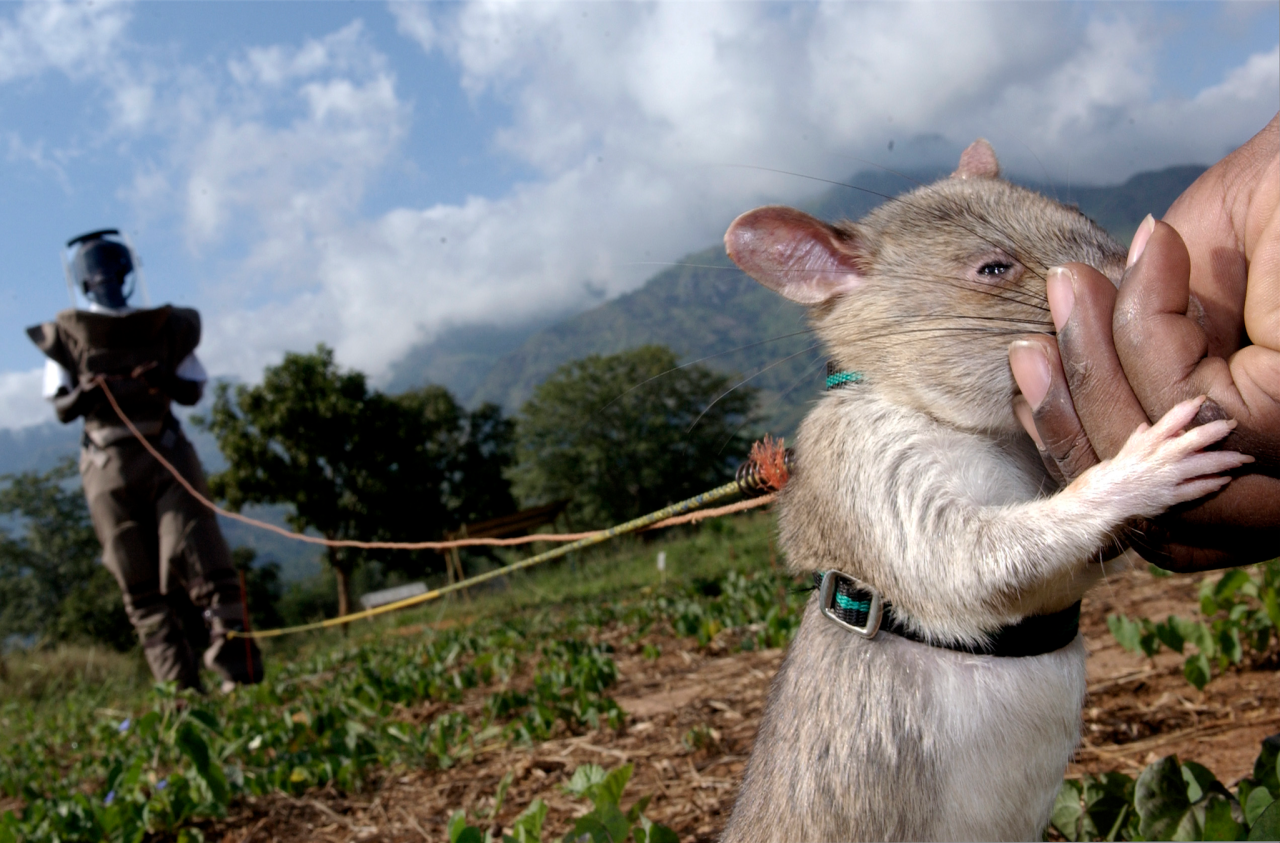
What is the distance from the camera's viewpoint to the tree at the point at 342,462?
44.6m

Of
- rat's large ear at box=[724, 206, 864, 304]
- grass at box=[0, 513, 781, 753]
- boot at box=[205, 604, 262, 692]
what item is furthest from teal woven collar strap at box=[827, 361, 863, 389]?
boot at box=[205, 604, 262, 692]

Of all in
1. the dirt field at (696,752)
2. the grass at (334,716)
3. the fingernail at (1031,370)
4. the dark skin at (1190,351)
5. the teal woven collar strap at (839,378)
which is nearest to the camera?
the dark skin at (1190,351)

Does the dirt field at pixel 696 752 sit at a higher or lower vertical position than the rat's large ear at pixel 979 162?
lower

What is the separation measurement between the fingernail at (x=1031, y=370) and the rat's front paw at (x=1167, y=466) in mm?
204

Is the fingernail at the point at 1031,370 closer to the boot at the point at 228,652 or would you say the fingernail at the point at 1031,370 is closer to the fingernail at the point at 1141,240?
the fingernail at the point at 1141,240

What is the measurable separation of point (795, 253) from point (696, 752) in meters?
2.50

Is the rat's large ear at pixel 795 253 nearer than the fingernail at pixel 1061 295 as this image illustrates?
No

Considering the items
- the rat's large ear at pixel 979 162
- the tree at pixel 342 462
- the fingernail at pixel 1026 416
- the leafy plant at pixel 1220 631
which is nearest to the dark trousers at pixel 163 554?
the leafy plant at pixel 1220 631

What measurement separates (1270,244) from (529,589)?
13.7 m

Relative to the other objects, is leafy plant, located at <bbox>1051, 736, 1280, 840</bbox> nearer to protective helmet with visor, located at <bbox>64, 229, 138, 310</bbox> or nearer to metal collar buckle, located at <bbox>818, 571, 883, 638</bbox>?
metal collar buckle, located at <bbox>818, 571, 883, 638</bbox>

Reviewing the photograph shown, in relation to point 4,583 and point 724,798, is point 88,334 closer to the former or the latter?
point 724,798

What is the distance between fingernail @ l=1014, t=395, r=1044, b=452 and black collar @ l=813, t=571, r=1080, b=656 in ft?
1.52

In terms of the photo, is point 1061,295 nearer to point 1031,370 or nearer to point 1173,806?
point 1031,370

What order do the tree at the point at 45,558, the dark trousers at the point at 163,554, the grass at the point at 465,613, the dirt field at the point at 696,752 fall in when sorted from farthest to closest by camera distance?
the tree at the point at 45,558 < the grass at the point at 465,613 < the dark trousers at the point at 163,554 < the dirt field at the point at 696,752
